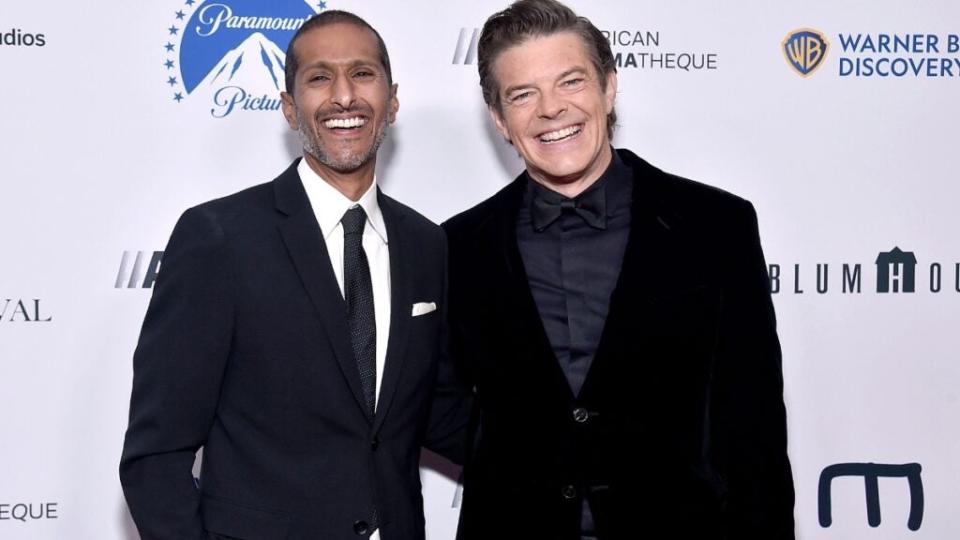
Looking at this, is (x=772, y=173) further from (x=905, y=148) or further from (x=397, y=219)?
(x=397, y=219)

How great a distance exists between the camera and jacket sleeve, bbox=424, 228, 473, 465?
209 cm

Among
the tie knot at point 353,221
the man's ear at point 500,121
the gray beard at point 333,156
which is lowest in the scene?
the tie knot at point 353,221

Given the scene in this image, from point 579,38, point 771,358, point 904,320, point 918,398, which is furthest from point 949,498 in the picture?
point 579,38

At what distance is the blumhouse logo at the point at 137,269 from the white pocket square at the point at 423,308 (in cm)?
86

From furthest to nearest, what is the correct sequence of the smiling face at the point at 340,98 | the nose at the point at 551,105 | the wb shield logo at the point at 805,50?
1. the wb shield logo at the point at 805,50
2. the smiling face at the point at 340,98
3. the nose at the point at 551,105

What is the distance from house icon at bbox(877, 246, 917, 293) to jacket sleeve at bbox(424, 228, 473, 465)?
48.0 inches

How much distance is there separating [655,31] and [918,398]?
1226 millimetres

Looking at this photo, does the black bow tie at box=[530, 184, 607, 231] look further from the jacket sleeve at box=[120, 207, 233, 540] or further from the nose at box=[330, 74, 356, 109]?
the jacket sleeve at box=[120, 207, 233, 540]

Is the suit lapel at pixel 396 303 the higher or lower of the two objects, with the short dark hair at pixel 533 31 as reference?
lower

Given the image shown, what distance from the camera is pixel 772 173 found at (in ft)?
8.54

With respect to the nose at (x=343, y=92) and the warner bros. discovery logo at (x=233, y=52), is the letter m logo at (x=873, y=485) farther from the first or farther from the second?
the warner bros. discovery logo at (x=233, y=52)

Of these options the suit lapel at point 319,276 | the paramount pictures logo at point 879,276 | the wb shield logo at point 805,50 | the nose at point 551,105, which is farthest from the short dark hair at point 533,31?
the paramount pictures logo at point 879,276

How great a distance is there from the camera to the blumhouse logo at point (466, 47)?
2.52m

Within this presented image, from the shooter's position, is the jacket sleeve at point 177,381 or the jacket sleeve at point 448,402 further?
the jacket sleeve at point 448,402
